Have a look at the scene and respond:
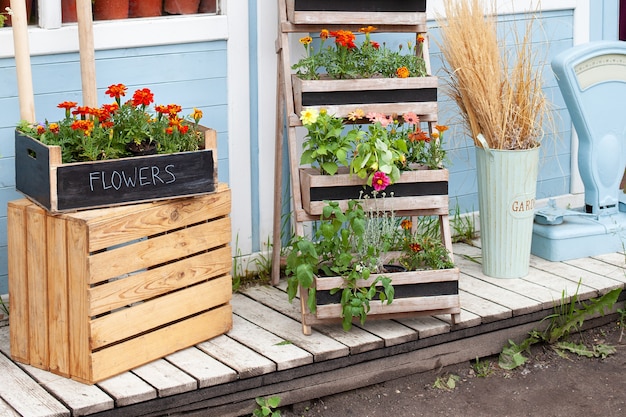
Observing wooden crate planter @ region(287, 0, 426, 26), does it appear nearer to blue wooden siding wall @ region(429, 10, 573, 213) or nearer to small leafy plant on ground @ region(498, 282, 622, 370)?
blue wooden siding wall @ region(429, 10, 573, 213)

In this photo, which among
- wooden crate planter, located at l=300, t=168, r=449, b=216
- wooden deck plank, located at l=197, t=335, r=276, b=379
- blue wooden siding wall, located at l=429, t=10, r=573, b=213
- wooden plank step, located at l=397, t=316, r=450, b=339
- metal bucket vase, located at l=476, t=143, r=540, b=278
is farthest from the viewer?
blue wooden siding wall, located at l=429, t=10, r=573, b=213

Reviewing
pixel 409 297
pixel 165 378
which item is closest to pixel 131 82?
pixel 165 378

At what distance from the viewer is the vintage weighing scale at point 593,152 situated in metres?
4.91

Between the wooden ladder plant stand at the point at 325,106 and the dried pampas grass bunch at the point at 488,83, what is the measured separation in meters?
0.19

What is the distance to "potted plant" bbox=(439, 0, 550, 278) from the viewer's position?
4.62 meters

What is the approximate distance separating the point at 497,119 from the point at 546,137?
1.12m

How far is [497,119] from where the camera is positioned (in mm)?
4660

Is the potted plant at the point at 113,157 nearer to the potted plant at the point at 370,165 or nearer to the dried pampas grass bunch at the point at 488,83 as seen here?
the potted plant at the point at 370,165

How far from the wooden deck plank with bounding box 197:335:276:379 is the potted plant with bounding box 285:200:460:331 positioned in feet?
0.92

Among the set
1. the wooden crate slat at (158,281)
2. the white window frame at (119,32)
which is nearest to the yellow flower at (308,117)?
the wooden crate slat at (158,281)

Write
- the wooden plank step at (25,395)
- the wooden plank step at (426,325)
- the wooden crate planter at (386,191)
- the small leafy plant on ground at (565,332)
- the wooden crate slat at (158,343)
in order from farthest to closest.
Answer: the small leafy plant on ground at (565,332) → the wooden plank step at (426,325) → the wooden crate planter at (386,191) → the wooden crate slat at (158,343) → the wooden plank step at (25,395)

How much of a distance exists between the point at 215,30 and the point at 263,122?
48 cm

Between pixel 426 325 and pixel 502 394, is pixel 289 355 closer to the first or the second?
pixel 426 325

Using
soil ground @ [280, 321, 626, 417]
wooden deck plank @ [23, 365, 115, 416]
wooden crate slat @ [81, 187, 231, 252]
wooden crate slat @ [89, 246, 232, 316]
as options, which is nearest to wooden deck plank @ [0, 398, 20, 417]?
wooden deck plank @ [23, 365, 115, 416]
